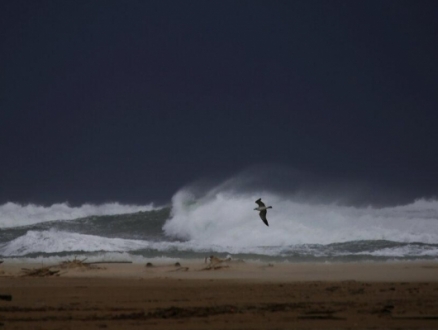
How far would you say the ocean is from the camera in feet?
63.2

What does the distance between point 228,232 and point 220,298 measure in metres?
16.0

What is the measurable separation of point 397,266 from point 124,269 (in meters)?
5.91

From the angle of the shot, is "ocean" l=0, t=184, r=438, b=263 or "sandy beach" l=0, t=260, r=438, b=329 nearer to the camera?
"sandy beach" l=0, t=260, r=438, b=329

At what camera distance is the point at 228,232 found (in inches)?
999

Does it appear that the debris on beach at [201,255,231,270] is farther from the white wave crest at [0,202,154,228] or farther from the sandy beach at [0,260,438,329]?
the white wave crest at [0,202,154,228]

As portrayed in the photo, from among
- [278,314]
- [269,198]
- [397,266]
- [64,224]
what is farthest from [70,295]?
[269,198]

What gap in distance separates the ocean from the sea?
0.03 m

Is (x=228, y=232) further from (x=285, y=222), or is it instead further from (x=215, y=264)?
(x=215, y=264)

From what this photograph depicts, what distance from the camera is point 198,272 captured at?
14078mm

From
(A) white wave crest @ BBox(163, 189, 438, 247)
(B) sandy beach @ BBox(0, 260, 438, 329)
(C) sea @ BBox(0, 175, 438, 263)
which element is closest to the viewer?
(B) sandy beach @ BBox(0, 260, 438, 329)

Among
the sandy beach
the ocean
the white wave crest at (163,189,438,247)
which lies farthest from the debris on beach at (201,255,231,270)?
the white wave crest at (163,189,438,247)

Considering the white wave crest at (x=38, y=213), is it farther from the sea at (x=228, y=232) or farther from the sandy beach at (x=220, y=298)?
the sandy beach at (x=220, y=298)

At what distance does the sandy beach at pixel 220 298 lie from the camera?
24.4ft

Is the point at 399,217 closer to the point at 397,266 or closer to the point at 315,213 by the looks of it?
the point at 315,213
